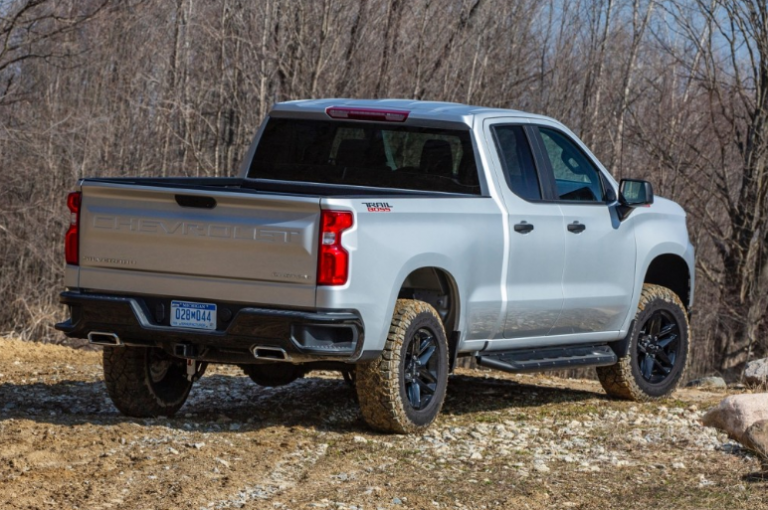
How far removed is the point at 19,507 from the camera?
537cm

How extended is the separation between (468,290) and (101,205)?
2.33m

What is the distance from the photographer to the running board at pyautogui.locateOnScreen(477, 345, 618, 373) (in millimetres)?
8102

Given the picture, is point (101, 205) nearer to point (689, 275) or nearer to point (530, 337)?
point (530, 337)

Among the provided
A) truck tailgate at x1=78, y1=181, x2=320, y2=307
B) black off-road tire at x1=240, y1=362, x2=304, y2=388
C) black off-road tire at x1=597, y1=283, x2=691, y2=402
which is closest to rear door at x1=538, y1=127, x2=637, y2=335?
black off-road tire at x1=597, y1=283, x2=691, y2=402

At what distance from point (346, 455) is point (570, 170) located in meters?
3.17

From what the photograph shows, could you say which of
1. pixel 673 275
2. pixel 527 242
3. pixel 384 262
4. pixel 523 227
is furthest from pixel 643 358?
pixel 384 262

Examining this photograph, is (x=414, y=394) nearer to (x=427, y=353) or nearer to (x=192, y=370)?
(x=427, y=353)

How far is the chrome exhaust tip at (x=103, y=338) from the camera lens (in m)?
7.16

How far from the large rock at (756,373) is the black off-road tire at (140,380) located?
6.11 meters

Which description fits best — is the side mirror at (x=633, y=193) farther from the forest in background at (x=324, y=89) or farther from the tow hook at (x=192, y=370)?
the forest in background at (x=324, y=89)

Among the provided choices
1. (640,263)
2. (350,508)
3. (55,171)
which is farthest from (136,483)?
(55,171)

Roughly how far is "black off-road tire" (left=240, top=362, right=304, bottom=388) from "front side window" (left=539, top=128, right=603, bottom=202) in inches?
88.5

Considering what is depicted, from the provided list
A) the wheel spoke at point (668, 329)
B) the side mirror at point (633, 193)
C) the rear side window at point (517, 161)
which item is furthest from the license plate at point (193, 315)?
the wheel spoke at point (668, 329)

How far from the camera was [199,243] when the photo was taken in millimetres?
6875
